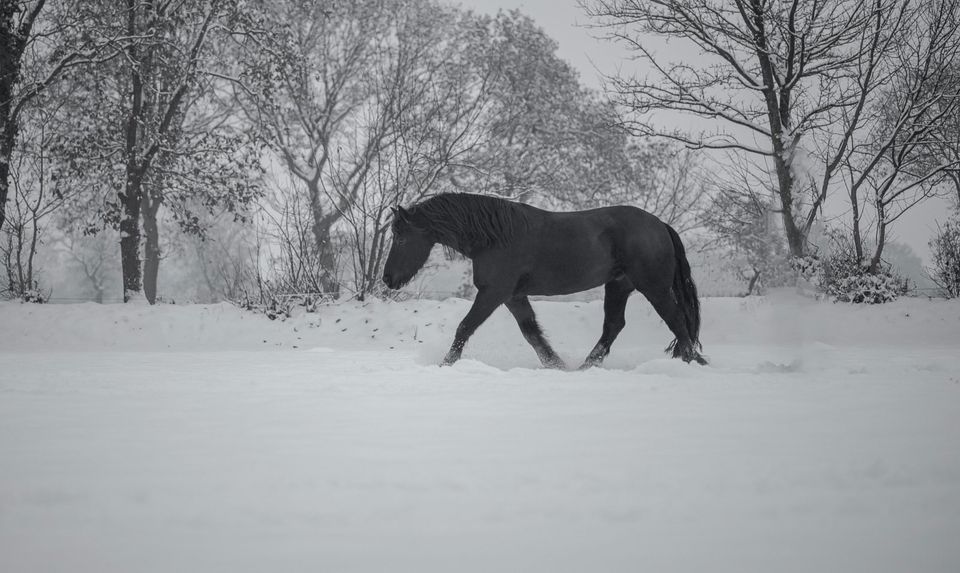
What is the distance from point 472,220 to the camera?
5.69 meters

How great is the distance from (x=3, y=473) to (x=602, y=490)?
1.75 meters

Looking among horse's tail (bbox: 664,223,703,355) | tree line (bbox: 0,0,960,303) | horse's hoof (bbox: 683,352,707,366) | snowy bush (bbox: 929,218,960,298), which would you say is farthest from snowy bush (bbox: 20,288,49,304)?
snowy bush (bbox: 929,218,960,298)

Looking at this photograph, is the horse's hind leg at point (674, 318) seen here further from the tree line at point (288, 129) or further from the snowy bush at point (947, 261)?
the snowy bush at point (947, 261)

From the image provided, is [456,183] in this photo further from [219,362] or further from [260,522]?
[260,522]

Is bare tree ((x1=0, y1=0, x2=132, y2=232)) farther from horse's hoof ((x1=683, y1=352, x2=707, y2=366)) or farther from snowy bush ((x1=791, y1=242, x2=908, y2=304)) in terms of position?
snowy bush ((x1=791, y1=242, x2=908, y2=304))

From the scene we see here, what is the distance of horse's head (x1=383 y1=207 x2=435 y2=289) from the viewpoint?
5.88 meters

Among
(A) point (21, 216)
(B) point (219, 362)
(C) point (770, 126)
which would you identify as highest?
(C) point (770, 126)

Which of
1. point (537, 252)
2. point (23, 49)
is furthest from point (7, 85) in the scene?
point (537, 252)

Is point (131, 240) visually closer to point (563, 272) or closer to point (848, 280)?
point (563, 272)

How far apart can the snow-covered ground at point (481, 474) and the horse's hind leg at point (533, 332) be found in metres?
1.79

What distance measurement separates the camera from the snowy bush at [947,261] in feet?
37.3

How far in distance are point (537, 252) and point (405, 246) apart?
120 centimetres

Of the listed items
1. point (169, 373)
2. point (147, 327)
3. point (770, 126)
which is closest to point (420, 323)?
point (147, 327)

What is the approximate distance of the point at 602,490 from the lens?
Answer: 1821 millimetres
